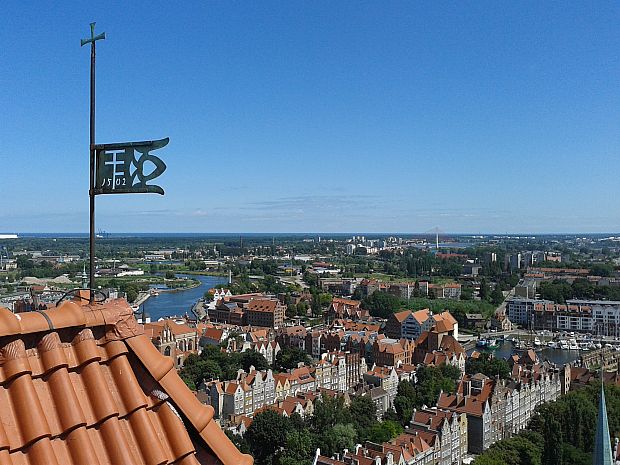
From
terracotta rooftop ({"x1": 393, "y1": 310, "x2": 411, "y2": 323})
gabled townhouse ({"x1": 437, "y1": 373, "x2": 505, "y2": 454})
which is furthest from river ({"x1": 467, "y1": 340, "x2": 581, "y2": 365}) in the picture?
gabled townhouse ({"x1": 437, "y1": 373, "x2": 505, "y2": 454})

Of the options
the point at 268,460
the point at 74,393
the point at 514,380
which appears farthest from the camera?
the point at 514,380

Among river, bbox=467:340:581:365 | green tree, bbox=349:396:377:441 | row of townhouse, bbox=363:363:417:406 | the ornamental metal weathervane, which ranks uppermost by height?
the ornamental metal weathervane


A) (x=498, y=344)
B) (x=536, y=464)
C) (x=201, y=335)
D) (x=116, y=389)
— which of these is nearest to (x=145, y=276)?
(x=201, y=335)

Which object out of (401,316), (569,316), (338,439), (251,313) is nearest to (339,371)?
(338,439)

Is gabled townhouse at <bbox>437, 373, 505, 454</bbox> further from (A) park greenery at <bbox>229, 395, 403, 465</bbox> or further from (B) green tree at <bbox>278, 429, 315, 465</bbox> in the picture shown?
(B) green tree at <bbox>278, 429, 315, 465</bbox>

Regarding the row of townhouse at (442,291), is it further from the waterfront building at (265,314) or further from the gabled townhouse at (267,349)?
the gabled townhouse at (267,349)

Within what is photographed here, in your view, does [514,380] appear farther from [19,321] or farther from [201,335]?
[19,321]

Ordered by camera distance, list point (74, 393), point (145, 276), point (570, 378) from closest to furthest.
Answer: point (74, 393), point (570, 378), point (145, 276)
